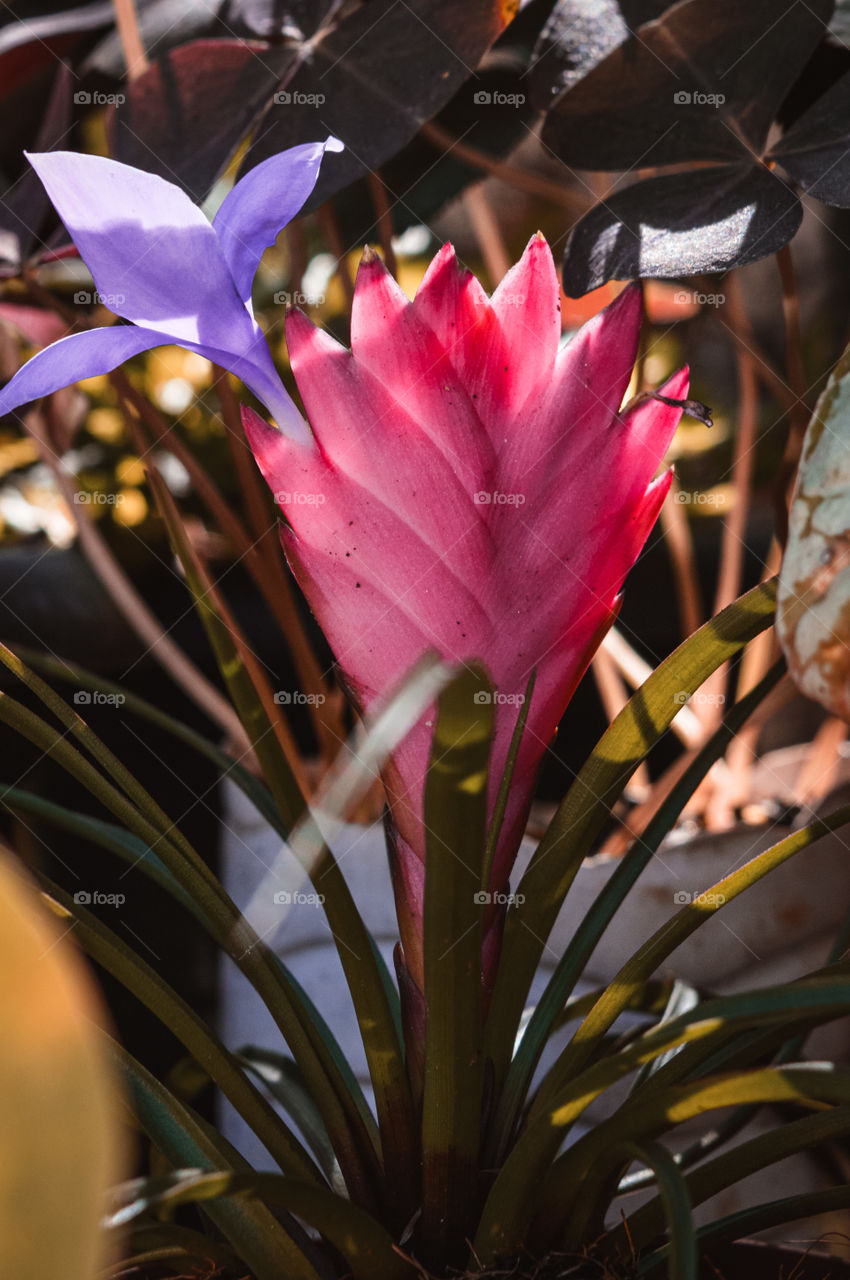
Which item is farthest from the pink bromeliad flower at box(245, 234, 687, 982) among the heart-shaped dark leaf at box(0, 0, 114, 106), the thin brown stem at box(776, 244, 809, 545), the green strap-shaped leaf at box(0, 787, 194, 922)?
the heart-shaped dark leaf at box(0, 0, 114, 106)

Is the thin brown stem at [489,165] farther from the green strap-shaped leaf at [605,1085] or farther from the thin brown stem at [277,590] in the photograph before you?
the green strap-shaped leaf at [605,1085]

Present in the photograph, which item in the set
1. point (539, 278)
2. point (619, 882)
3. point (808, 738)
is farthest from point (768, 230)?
point (808, 738)

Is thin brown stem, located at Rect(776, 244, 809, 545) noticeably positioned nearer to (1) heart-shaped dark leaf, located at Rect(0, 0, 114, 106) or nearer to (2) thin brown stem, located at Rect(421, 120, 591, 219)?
(2) thin brown stem, located at Rect(421, 120, 591, 219)

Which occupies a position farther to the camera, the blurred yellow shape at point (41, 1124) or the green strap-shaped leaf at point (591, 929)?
the green strap-shaped leaf at point (591, 929)

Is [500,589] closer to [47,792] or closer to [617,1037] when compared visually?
[617,1037]

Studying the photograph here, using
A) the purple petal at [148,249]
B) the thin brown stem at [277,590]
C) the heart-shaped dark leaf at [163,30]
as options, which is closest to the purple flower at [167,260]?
the purple petal at [148,249]
